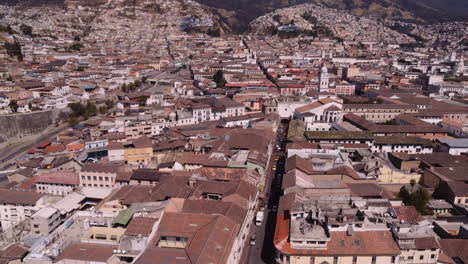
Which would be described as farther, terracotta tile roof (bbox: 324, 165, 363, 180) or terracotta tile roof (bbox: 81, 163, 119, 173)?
terracotta tile roof (bbox: 81, 163, 119, 173)

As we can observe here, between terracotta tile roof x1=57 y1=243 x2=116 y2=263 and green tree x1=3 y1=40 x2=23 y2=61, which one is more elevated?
green tree x1=3 y1=40 x2=23 y2=61

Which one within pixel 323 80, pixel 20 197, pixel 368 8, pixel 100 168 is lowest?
pixel 20 197

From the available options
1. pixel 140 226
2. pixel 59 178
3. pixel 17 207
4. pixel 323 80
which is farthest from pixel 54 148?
pixel 323 80

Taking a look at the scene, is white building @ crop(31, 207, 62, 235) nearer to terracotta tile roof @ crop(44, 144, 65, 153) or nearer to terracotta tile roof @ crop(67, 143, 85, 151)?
terracotta tile roof @ crop(67, 143, 85, 151)

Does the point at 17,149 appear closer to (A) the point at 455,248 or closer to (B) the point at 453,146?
(A) the point at 455,248

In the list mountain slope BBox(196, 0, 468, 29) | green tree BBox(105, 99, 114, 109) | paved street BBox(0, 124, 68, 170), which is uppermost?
mountain slope BBox(196, 0, 468, 29)

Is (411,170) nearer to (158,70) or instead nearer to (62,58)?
(158,70)

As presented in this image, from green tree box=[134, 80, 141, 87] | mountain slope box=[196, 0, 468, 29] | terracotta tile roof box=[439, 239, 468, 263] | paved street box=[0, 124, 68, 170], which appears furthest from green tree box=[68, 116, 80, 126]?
mountain slope box=[196, 0, 468, 29]
